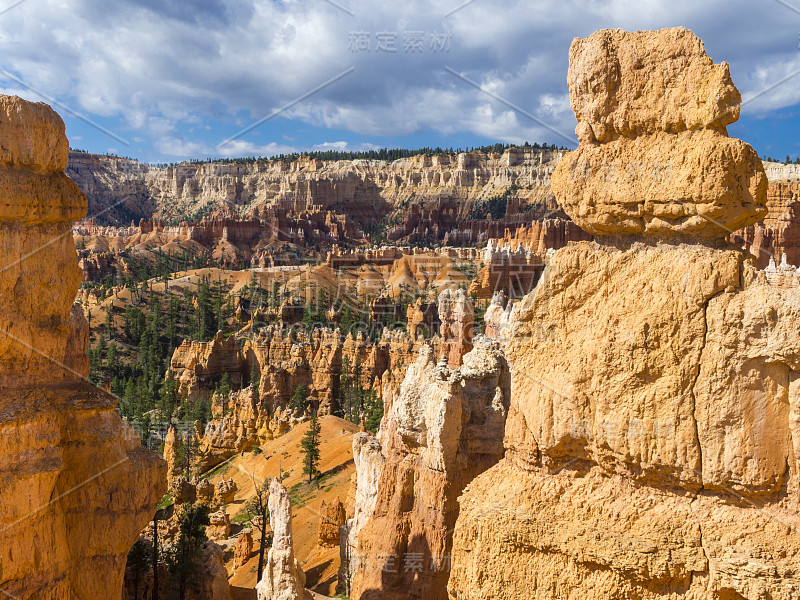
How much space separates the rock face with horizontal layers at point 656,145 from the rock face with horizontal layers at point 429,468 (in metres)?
5.37

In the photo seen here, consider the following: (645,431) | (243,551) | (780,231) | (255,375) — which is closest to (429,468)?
(645,431)

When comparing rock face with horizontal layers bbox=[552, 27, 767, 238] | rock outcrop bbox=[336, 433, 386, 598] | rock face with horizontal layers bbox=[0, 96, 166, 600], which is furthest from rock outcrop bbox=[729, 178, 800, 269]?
rock face with horizontal layers bbox=[0, 96, 166, 600]

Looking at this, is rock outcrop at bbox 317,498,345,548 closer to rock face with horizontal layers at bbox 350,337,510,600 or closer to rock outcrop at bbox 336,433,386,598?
rock outcrop at bbox 336,433,386,598

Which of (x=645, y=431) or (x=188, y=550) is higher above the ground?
(x=645, y=431)

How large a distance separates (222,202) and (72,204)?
147303mm

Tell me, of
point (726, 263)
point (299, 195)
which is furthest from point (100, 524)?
point (299, 195)

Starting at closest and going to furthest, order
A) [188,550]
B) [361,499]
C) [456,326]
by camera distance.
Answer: [361,499] → [188,550] → [456,326]

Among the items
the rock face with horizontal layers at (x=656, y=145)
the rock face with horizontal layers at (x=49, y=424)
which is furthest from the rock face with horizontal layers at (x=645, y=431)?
the rock face with horizontal layers at (x=49, y=424)

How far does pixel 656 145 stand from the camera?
4930 millimetres

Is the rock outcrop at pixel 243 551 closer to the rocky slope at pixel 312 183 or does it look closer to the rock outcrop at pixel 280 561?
the rock outcrop at pixel 280 561

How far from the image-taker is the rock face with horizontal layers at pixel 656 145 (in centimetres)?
461

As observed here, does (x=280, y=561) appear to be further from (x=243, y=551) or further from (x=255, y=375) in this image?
(x=255, y=375)

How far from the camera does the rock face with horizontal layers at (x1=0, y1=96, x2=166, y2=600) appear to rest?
22.6 ft

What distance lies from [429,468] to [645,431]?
610cm
